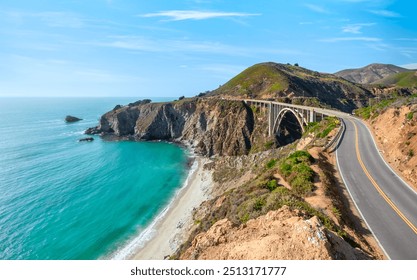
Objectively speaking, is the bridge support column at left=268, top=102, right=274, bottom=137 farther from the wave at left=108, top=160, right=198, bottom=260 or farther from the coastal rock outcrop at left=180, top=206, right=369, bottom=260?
the coastal rock outcrop at left=180, top=206, right=369, bottom=260

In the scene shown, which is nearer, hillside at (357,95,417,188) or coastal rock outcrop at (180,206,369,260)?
coastal rock outcrop at (180,206,369,260)

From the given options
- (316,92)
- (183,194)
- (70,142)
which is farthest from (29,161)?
(316,92)

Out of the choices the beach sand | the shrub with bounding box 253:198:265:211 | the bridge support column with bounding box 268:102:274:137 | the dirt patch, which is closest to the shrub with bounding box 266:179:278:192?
the shrub with bounding box 253:198:265:211

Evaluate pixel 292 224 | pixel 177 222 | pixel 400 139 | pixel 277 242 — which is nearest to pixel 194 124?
pixel 177 222

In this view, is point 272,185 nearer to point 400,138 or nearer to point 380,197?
point 380,197

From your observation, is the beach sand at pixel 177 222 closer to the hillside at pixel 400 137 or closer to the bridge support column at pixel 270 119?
the hillside at pixel 400 137

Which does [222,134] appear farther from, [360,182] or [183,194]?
[360,182]
